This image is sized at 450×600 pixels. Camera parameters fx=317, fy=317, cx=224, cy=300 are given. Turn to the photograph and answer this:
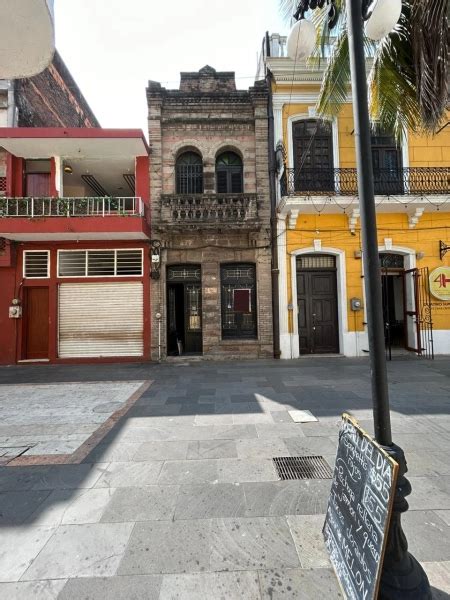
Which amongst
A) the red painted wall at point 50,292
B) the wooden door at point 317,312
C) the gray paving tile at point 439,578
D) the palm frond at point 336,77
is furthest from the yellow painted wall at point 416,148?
the gray paving tile at point 439,578

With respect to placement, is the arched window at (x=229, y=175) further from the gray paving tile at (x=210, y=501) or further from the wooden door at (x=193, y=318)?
the gray paving tile at (x=210, y=501)

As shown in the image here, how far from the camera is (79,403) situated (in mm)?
6332

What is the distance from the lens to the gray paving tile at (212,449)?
3957 millimetres

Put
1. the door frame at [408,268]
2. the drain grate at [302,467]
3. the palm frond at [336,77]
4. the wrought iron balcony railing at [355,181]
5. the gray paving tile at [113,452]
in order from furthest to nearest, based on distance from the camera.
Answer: the door frame at [408,268] → the wrought iron balcony railing at [355,181] → the palm frond at [336,77] → the gray paving tile at [113,452] → the drain grate at [302,467]

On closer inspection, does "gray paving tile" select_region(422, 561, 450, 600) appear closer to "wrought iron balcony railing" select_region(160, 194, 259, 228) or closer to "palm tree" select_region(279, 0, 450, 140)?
"palm tree" select_region(279, 0, 450, 140)

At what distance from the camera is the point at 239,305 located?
36.8ft

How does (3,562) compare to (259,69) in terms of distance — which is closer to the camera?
(3,562)

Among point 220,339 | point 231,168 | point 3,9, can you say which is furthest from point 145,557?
point 231,168

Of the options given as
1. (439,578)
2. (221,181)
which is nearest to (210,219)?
(221,181)

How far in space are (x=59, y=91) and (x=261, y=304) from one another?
43.9 ft

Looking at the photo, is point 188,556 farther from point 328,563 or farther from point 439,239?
point 439,239

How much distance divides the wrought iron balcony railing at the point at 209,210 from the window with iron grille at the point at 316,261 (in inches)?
84.8

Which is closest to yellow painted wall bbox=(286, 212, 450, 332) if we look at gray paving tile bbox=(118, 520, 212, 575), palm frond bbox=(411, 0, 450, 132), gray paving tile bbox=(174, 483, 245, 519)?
palm frond bbox=(411, 0, 450, 132)

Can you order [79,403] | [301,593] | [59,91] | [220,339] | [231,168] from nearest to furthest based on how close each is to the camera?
[301,593], [79,403], [220,339], [231,168], [59,91]
